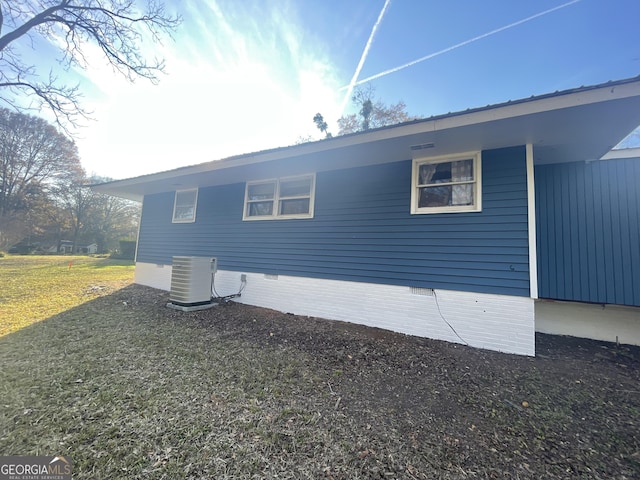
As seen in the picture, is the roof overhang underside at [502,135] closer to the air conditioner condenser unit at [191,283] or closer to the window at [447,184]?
the window at [447,184]

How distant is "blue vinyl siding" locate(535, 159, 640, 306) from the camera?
4.02 m

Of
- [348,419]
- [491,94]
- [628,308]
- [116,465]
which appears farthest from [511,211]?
[491,94]

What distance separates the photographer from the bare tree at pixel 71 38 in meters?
6.01

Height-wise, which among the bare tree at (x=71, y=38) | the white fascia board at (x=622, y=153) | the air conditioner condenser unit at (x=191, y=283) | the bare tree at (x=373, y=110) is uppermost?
the bare tree at (x=373, y=110)

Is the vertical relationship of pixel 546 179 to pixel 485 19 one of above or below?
below

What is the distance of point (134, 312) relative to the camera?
5.04m

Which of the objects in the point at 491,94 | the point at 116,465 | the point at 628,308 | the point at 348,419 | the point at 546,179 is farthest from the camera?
the point at 491,94

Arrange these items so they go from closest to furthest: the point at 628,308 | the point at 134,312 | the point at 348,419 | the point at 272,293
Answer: the point at 348,419, the point at 628,308, the point at 134,312, the point at 272,293

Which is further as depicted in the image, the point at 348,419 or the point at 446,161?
the point at 446,161

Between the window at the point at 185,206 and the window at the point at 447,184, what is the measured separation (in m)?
6.06

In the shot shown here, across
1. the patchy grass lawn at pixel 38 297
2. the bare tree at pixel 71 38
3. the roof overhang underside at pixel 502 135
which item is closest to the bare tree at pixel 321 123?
the bare tree at pixel 71 38

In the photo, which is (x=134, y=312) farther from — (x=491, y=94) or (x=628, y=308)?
(x=491, y=94)

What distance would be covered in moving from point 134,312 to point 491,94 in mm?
12236

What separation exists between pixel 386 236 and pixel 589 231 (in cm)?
337
